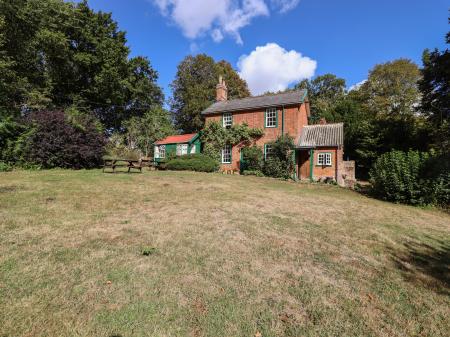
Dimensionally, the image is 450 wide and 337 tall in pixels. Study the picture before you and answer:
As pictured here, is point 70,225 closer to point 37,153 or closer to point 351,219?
point 351,219

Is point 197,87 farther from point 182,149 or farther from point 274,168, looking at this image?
point 274,168

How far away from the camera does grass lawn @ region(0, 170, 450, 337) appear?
273cm

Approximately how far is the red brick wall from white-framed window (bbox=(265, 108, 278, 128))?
0.27m

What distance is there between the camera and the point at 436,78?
2138cm

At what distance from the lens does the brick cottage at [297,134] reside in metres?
19.0

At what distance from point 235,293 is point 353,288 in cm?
181

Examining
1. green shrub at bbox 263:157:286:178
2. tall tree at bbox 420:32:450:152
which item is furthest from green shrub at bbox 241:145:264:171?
tall tree at bbox 420:32:450:152

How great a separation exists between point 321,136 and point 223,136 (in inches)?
331

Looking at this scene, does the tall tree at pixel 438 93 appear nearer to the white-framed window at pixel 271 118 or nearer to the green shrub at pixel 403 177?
the green shrub at pixel 403 177

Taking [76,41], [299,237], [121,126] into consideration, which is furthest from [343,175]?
[76,41]

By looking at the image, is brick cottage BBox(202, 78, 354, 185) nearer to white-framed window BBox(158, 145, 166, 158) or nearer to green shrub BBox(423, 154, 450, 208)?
green shrub BBox(423, 154, 450, 208)

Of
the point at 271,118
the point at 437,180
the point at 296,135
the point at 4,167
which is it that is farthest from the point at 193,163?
the point at 437,180

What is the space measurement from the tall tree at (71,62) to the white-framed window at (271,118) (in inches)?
712

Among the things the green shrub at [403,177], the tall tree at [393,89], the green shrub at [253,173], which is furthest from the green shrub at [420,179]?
the tall tree at [393,89]
